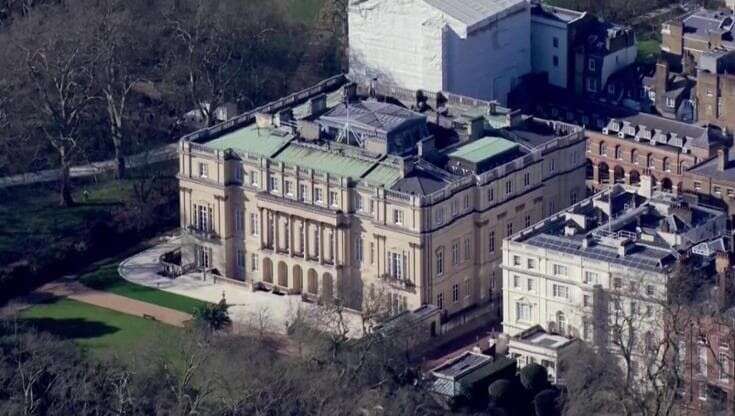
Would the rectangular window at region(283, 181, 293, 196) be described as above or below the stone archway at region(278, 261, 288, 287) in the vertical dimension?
above

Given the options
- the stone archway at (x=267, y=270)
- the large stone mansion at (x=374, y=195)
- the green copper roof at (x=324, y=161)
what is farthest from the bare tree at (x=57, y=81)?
the green copper roof at (x=324, y=161)

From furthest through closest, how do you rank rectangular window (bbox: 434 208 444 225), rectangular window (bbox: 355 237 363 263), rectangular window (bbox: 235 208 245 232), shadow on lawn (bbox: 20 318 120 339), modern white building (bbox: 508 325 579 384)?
rectangular window (bbox: 235 208 245 232) < rectangular window (bbox: 355 237 363 263) < shadow on lawn (bbox: 20 318 120 339) < rectangular window (bbox: 434 208 444 225) < modern white building (bbox: 508 325 579 384)

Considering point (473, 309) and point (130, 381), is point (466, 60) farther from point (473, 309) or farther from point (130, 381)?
point (130, 381)

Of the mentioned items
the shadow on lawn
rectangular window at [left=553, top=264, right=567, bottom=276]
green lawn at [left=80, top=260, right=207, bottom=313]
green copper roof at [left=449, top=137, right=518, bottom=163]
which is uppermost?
green copper roof at [left=449, top=137, right=518, bottom=163]

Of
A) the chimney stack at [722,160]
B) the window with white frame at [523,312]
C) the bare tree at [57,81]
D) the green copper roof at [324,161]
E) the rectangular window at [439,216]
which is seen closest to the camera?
the window with white frame at [523,312]

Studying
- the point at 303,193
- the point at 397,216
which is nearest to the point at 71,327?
the point at 303,193

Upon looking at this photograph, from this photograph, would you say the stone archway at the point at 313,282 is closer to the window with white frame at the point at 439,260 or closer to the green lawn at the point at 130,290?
the green lawn at the point at 130,290

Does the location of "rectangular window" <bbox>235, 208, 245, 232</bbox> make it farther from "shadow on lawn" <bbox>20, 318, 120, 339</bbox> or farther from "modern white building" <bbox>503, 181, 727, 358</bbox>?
"modern white building" <bbox>503, 181, 727, 358</bbox>

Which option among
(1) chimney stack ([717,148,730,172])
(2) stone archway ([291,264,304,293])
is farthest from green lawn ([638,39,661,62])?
(2) stone archway ([291,264,304,293])
